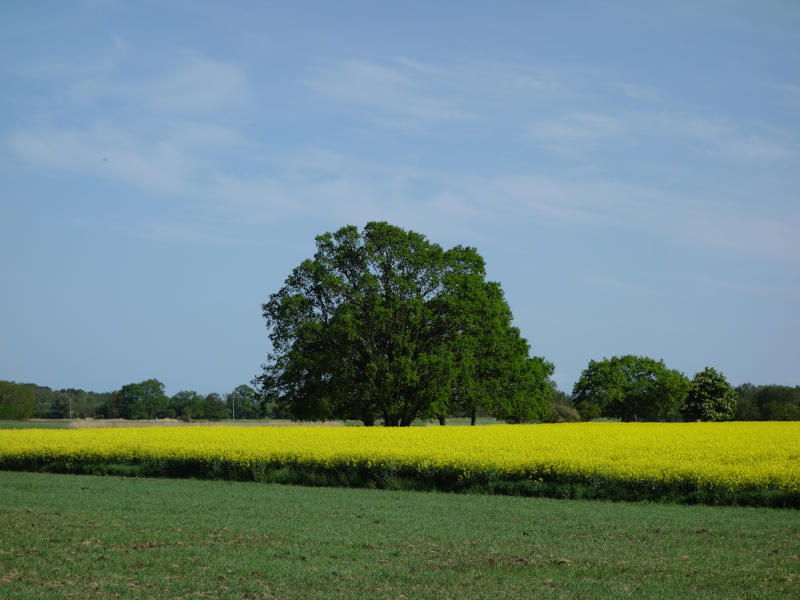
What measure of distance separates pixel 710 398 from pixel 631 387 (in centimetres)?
1578

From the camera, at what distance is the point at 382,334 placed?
43.8 metres

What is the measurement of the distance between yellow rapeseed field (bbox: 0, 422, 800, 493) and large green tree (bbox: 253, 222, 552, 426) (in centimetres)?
1270

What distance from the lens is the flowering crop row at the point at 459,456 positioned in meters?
18.0

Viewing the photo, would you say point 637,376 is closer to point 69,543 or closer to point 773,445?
point 773,445

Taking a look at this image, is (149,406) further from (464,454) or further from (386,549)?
(386,549)

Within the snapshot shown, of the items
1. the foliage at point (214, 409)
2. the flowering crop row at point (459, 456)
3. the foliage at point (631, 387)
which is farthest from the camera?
the foliage at point (214, 409)

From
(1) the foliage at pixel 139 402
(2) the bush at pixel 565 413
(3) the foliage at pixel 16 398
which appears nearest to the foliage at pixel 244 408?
(1) the foliage at pixel 139 402

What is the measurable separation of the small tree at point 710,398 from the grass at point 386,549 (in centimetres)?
5269

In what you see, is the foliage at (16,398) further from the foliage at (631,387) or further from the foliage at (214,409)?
the foliage at (631,387)

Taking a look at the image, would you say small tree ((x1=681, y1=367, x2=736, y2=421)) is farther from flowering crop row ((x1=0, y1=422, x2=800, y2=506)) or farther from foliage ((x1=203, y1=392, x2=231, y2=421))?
foliage ((x1=203, y1=392, x2=231, y2=421))

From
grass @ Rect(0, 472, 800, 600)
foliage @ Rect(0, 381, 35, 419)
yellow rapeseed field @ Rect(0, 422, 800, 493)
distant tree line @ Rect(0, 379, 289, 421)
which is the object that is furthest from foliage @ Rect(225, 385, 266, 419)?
grass @ Rect(0, 472, 800, 600)

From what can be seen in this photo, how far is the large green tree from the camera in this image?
42.9 meters

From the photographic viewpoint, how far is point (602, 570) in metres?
9.94

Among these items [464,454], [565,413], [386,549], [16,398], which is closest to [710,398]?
[565,413]
